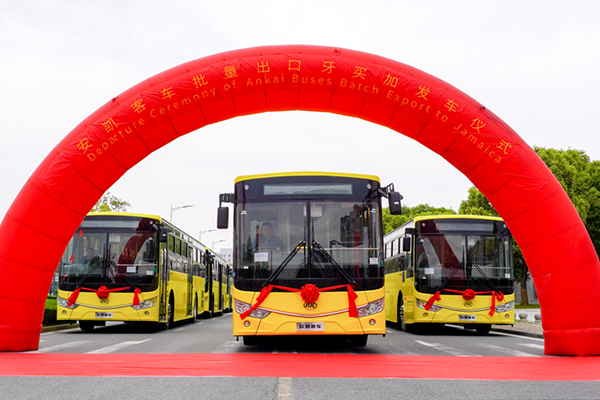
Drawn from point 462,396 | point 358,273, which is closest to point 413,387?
point 462,396

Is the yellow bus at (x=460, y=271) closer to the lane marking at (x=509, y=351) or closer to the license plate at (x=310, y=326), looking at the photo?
the lane marking at (x=509, y=351)

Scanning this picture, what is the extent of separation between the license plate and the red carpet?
0.43 m

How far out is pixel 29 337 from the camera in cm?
1190

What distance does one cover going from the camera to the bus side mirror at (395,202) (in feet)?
38.5

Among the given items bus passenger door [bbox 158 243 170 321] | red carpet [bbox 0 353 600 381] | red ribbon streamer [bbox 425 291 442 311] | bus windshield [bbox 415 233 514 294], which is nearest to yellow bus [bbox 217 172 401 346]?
red carpet [bbox 0 353 600 381]

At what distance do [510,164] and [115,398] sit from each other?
8.28 metres

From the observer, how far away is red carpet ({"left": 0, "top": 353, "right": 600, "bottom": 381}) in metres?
8.65

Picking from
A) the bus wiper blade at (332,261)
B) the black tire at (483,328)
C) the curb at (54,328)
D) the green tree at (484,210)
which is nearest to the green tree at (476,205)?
the green tree at (484,210)

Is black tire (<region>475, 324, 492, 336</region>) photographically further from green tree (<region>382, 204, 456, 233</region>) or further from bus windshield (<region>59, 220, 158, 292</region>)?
green tree (<region>382, 204, 456, 233</region>)

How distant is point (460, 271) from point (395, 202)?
7.39 metres

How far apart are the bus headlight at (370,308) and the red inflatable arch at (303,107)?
114 inches

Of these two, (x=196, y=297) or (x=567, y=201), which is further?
(x=196, y=297)

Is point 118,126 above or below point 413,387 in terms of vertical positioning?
above

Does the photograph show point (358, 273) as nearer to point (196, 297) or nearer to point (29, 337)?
point (29, 337)
